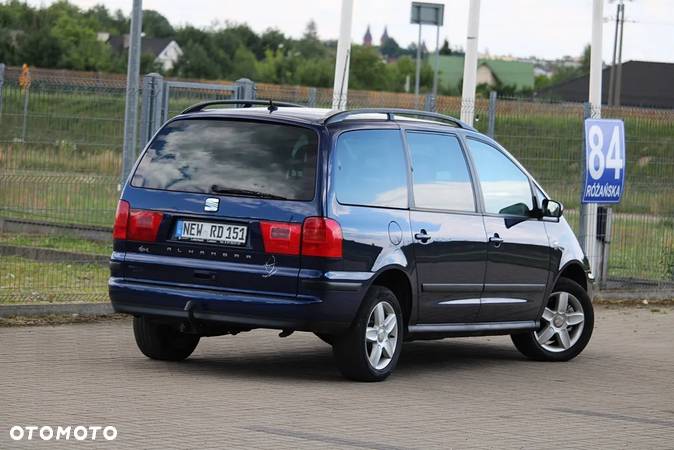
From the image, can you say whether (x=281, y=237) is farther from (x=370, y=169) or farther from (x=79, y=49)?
(x=79, y=49)

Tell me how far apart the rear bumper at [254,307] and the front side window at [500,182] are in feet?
6.17

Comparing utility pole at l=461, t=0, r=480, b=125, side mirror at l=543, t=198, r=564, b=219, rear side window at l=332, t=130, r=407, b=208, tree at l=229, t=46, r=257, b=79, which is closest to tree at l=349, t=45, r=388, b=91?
tree at l=229, t=46, r=257, b=79

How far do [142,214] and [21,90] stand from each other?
3.70 metres

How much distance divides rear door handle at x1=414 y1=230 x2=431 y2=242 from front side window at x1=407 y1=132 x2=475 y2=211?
20 centimetres

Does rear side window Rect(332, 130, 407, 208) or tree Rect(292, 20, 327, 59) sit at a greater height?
tree Rect(292, 20, 327, 59)

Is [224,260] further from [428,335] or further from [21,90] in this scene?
[21,90]

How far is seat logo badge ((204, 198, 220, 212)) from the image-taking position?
10219mm

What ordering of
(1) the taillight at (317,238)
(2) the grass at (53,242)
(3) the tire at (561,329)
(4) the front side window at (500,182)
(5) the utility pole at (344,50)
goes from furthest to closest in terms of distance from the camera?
(5) the utility pole at (344,50), (2) the grass at (53,242), (3) the tire at (561,329), (4) the front side window at (500,182), (1) the taillight at (317,238)

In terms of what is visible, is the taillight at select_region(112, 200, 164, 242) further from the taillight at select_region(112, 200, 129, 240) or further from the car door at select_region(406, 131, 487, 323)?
the car door at select_region(406, 131, 487, 323)

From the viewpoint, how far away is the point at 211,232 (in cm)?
1021

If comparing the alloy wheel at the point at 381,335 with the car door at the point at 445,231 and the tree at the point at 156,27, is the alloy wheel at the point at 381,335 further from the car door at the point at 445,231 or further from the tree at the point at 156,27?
the tree at the point at 156,27

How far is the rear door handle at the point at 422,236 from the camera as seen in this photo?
1073cm

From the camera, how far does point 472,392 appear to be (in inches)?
408

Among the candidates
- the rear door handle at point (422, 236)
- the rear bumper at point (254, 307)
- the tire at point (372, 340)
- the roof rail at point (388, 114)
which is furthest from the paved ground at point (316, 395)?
the roof rail at point (388, 114)
